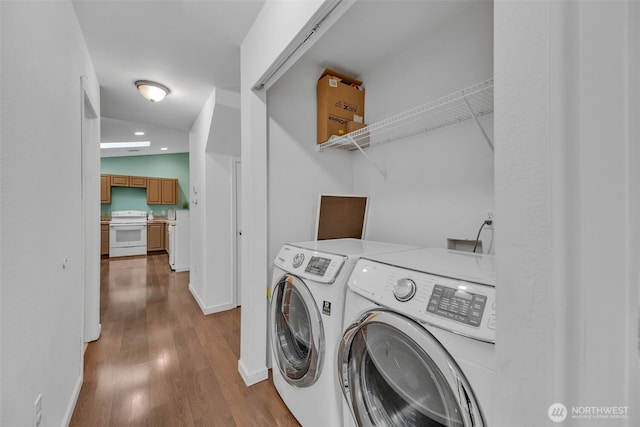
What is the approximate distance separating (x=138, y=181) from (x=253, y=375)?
6.62 meters

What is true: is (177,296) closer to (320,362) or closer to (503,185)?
(320,362)

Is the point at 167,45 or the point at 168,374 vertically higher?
the point at 167,45

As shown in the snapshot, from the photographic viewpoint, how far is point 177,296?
3.48 m

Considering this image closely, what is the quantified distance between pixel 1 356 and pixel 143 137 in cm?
497

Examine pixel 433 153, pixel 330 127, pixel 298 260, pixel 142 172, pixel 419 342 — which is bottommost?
pixel 419 342

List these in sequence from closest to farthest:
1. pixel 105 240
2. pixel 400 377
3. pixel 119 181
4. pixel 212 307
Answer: pixel 400 377 < pixel 212 307 < pixel 105 240 < pixel 119 181

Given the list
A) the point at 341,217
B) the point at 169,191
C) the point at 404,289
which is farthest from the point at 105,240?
the point at 404,289

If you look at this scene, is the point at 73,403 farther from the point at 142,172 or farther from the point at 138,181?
the point at 142,172

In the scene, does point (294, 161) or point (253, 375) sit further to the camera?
point (294, 161)

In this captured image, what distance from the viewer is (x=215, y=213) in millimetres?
3109

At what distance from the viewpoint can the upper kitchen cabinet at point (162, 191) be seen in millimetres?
6668

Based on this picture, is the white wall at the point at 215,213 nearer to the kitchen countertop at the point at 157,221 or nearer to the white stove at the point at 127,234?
the kitchen countertop at the point at 157,221

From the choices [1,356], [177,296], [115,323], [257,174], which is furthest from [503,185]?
[177,296]

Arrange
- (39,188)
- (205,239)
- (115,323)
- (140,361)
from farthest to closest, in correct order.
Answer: (205,239)
(115,323)
(140,361)
(39,188)
